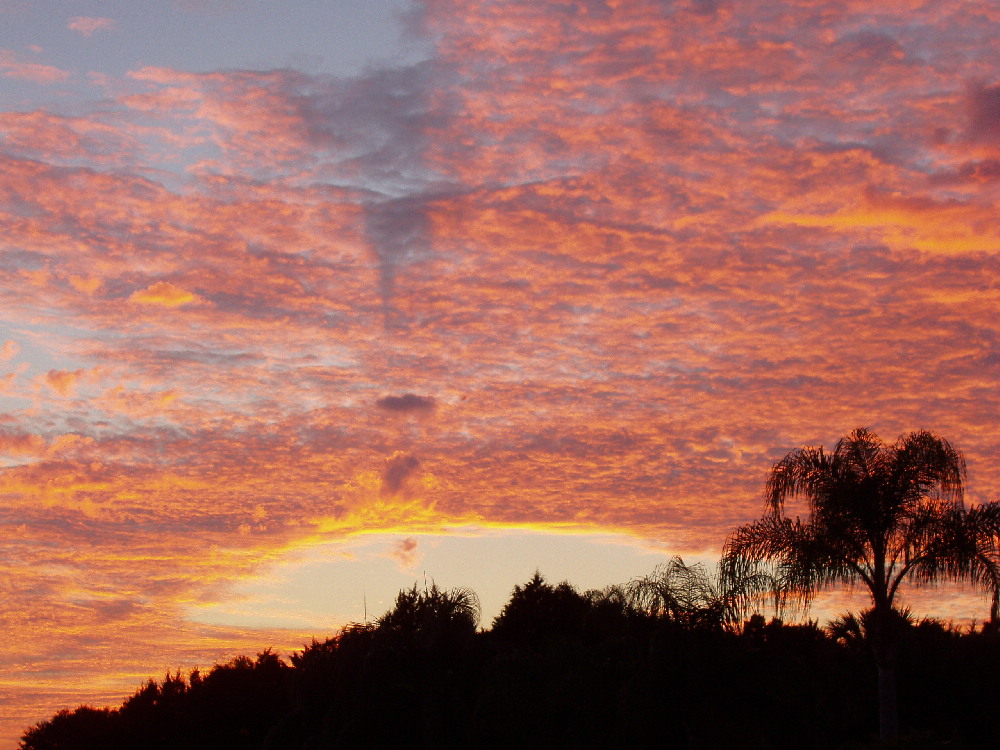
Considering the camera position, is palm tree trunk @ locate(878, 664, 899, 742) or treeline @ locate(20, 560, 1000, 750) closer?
palm tree trunk @ locate(878, 664, 899, 742)

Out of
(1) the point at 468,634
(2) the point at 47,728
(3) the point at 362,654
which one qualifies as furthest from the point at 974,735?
(2) the point at 47,728

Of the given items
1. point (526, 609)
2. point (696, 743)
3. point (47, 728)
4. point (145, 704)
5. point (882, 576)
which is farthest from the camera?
point (47, 728)

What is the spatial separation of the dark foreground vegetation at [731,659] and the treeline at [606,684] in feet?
0.18

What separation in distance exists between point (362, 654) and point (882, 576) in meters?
19.0

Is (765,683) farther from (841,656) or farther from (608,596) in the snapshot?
(608,596)

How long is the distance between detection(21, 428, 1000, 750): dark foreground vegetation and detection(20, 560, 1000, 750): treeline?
54 millimetres

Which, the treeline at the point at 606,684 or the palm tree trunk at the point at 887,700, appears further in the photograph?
the treeline at the point at 606,684

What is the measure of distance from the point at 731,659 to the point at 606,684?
162 inches

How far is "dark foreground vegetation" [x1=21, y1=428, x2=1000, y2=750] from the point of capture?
83.3ft

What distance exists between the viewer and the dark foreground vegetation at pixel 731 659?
2539 cm

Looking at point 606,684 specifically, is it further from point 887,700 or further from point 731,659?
point 887,700

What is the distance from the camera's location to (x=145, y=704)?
2047 inches

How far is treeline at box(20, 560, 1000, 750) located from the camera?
28891mm

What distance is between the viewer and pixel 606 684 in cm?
3133
